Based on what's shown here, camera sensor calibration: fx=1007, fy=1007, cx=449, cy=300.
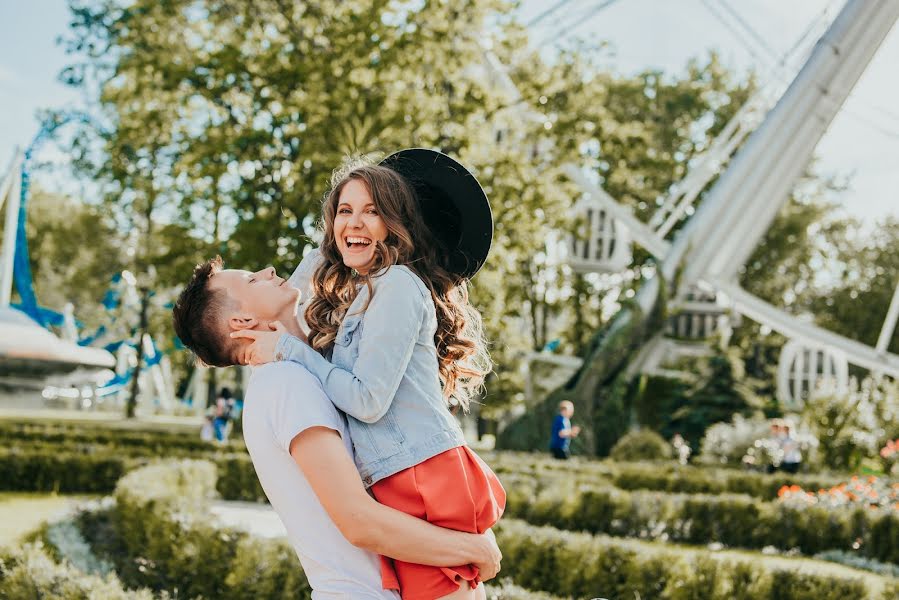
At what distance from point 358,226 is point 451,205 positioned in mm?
247

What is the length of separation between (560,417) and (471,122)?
5.18m

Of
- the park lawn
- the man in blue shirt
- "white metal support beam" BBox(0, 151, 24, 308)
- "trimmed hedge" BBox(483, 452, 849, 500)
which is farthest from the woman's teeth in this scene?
the man in blue shirt

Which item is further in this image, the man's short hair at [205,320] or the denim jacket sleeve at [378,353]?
the man's short hair at [205,320]

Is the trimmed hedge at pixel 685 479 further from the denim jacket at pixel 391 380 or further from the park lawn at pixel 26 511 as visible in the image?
the denim jacket at pixel 391 380

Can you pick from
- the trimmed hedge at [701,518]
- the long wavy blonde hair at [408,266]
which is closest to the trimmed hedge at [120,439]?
the trimmed hedge at [701,518]

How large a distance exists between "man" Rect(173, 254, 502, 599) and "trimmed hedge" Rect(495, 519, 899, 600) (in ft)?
17.2

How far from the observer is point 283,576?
6.27 meters

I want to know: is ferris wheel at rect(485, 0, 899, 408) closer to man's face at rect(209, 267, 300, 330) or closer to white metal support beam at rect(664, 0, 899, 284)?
white metal support beam at rect(664, 0, 899, 284)

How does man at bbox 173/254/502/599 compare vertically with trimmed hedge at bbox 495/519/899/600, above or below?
above

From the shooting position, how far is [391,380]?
79.0 inches

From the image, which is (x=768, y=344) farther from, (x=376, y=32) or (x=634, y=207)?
(x=376, y=32)

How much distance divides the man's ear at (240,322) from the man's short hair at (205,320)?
2cm

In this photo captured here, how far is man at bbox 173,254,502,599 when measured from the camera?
6.39ft

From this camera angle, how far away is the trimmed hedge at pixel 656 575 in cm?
695
